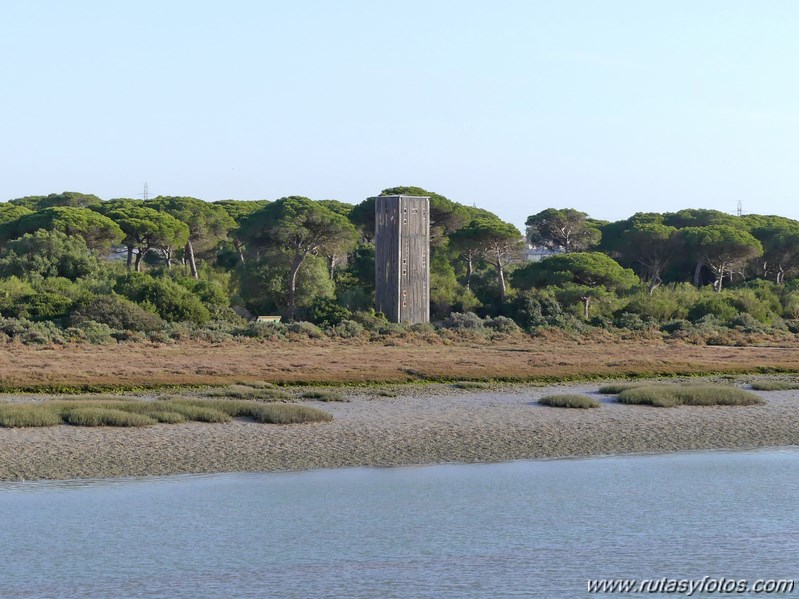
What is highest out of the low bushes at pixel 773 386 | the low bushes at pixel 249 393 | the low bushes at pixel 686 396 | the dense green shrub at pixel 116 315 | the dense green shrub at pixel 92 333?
the dense green shrub at pixel 116 315

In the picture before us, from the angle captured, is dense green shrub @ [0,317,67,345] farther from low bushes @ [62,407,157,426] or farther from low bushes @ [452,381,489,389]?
low bushes @ [62,407,157,426]

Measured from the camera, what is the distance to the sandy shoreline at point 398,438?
61.7ft

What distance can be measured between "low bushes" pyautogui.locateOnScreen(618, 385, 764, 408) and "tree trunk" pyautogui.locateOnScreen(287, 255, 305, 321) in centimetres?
2492

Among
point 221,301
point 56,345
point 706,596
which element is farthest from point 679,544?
point 221,301

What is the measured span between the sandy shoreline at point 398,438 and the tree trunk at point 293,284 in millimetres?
23958

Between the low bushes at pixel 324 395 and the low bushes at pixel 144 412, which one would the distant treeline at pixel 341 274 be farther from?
the low bushes at pixel 144 412

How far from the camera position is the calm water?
45.6 ft

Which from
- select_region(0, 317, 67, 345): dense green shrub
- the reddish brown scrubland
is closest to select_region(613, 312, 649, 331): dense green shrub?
the reddish brown scrubland

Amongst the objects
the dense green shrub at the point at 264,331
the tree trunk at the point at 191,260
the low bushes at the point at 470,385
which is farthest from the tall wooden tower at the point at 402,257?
the tree trunk at the point at 191,260

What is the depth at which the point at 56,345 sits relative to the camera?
35.9 m

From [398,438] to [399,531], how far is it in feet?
17.1

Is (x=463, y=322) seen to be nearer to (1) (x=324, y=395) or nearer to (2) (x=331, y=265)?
(2) (x=331, y=265)

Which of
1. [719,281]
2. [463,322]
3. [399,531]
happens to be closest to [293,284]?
[463,322]

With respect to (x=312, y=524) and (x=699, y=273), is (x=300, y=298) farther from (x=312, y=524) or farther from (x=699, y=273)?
(x=312, y=524)
